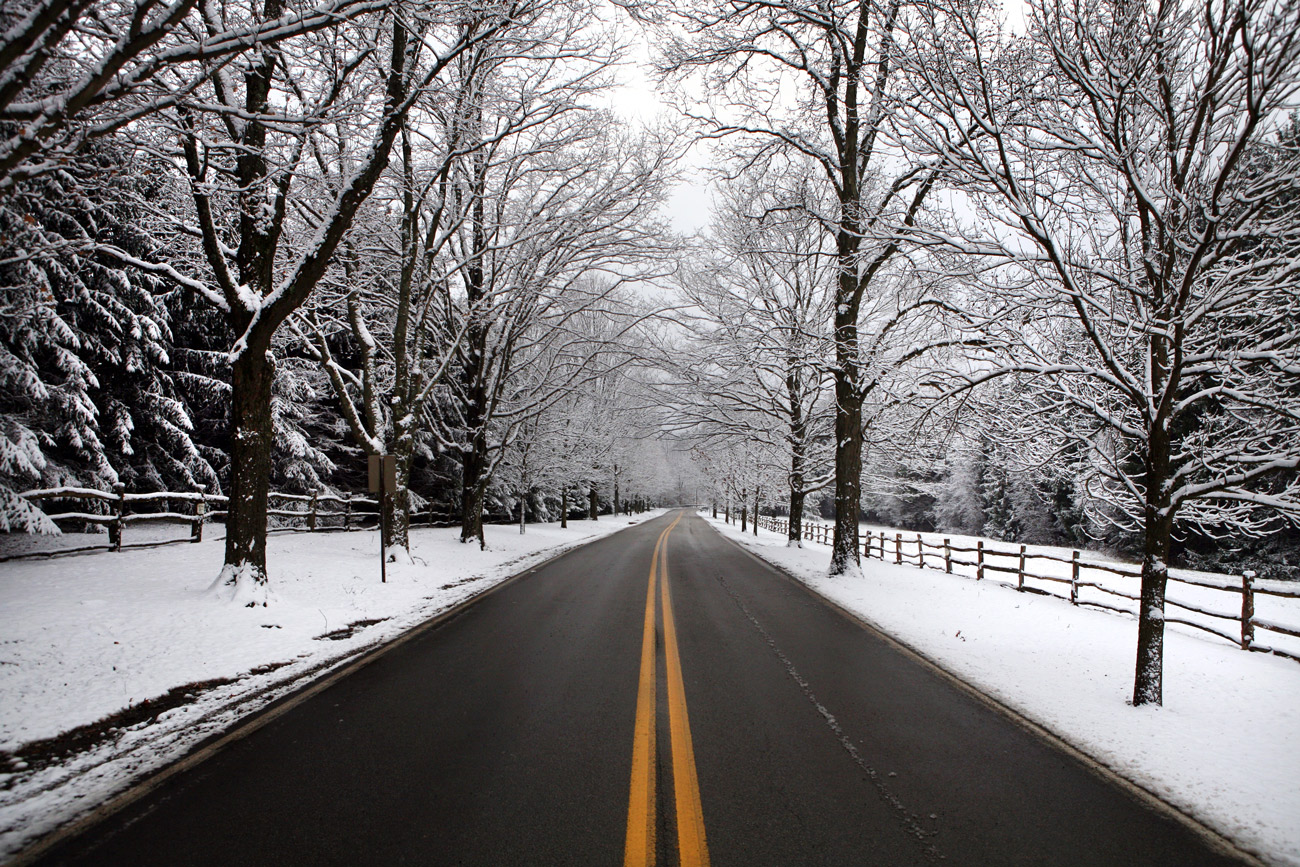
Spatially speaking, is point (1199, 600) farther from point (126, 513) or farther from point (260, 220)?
point (126, 513)

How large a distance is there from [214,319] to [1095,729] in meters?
23.0

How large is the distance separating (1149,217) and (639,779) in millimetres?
6605

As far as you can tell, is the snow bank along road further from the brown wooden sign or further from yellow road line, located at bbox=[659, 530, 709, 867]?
the brown wooden sign

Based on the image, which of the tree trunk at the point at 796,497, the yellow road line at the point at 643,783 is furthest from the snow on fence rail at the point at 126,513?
the tree trunk at the point at 796,497

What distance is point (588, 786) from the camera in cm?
341

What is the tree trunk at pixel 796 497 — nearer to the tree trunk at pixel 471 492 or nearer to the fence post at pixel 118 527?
the tree trunk at pixel 471 492

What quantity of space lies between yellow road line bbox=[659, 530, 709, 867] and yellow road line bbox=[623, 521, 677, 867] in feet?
0.46

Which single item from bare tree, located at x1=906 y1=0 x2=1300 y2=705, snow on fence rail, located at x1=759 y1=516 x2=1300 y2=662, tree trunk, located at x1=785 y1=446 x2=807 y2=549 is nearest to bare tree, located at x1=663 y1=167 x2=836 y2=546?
tree trunk, located at x1=785 y1=446 x2=807 y2=549

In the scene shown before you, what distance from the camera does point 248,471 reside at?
8.16 m

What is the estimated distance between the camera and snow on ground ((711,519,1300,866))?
3.66 m

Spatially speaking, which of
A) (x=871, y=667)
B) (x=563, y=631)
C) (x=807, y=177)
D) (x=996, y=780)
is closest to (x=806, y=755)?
(x=996, y=780)

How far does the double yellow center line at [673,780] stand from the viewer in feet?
9.17

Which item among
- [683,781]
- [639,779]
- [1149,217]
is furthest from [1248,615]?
[639,779]

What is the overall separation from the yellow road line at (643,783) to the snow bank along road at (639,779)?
0.02 m
